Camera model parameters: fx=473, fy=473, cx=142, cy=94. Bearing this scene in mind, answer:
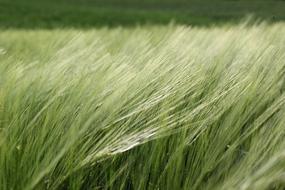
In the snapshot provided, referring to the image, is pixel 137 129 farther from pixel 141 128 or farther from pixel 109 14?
pixel 109 14

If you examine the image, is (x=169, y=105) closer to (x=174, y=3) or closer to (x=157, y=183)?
(x=157, y=183)

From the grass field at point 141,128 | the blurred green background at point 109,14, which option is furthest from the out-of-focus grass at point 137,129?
the blurred green background at point 109,14

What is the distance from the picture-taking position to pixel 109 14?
38.1 ft

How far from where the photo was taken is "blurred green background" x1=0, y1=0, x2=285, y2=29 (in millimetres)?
9789

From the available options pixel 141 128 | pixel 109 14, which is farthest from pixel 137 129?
Result: pixel 109 14

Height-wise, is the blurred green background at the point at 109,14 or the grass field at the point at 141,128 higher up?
the blurred green background at the point at 109,14

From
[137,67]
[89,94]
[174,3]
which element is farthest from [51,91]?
[174,3]

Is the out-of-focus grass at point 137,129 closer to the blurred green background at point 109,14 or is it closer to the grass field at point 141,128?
the grass field at point 141,128

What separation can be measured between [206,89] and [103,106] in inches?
6.0

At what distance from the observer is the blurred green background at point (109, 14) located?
9789 millimetres

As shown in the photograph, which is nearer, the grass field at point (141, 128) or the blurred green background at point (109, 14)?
the grass field at point (141, 128)

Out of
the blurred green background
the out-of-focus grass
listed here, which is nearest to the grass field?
the out-of-focus grass

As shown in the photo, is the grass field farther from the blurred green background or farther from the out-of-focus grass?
the blurred green background

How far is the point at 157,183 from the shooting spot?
1.60ft
